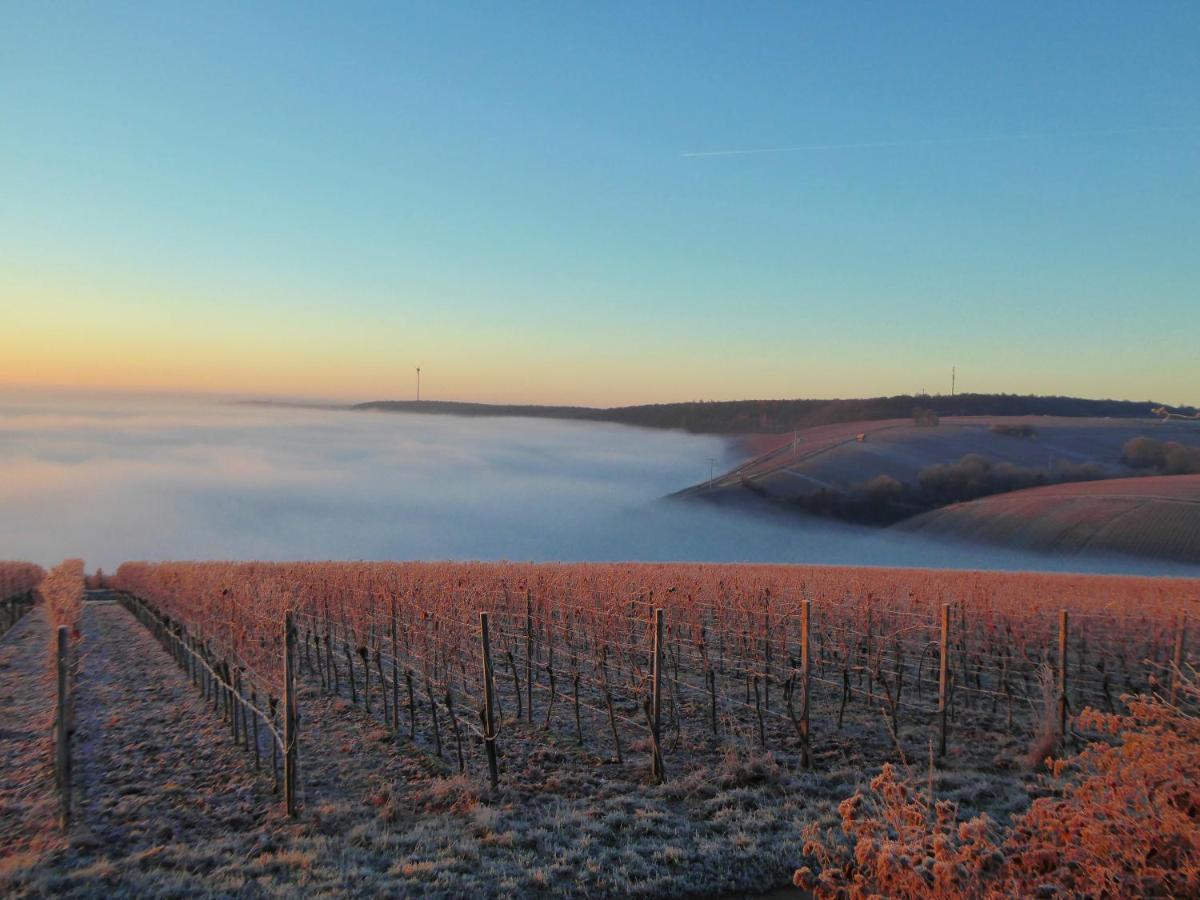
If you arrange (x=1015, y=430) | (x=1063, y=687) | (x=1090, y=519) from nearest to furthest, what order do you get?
(x=1063, y=687) < (x=1090, y=519) < (x=1015, y=430)

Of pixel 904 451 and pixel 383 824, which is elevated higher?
pixel 904 451

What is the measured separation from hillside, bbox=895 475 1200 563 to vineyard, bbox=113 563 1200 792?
25.8 m

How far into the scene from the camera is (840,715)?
9.00 m

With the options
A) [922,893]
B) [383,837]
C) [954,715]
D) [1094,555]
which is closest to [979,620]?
[954,715]

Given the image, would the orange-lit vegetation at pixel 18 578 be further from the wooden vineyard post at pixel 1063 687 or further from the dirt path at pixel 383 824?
the wooden vineyard post at pixel 1063 687

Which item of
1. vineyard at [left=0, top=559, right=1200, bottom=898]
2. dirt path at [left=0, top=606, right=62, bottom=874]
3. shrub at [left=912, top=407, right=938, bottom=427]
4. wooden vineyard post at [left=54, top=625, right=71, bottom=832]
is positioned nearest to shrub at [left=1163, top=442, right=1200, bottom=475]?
shrub at [left=912, top=407, right=938, bottom=427]

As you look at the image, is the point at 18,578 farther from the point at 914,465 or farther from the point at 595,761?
the point at 914,465

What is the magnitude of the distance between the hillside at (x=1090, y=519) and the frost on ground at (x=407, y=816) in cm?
3570

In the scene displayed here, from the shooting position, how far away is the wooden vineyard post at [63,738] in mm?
5855

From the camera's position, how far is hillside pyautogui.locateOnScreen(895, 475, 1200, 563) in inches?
1499

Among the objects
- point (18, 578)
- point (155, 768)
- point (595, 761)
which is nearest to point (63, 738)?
point (155, 768)

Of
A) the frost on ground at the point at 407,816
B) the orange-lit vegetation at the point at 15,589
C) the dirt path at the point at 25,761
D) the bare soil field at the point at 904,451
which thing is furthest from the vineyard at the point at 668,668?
the bare soil field at the point at 904,451

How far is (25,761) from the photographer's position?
7887 mm

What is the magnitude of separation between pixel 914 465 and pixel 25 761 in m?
47.4
